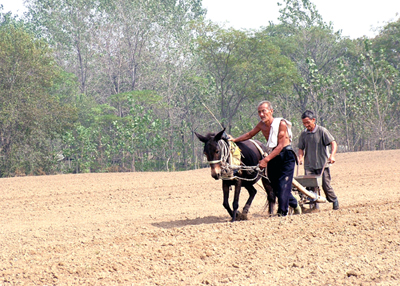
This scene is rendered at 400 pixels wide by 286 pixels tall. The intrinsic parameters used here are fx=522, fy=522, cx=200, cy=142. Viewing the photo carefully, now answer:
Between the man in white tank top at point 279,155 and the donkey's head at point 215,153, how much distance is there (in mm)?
593

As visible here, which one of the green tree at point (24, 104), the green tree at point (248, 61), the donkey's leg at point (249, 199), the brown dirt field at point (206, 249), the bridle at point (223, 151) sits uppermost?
the green tree at point (248, 61)

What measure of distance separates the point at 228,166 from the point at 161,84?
106 feet

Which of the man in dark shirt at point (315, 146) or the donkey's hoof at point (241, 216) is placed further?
the donkey's hoof at point (241, 216)

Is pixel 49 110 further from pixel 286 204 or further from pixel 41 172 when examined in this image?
pixel 286 204

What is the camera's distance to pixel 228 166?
8000 millimetres

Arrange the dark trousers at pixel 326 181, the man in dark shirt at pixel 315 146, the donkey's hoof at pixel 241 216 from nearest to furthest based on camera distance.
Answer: the man in dark shirt at pixel 315 146 → the donkey's hoof at pixel 241 216 → the dark trousers at pixel 326 181

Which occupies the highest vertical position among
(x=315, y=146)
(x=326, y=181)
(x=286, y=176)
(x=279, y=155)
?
(x=315, y=146)

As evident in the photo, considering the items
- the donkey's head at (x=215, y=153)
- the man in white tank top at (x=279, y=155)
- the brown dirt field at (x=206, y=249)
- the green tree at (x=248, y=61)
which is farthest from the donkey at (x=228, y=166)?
the green tree at (x=248, y=61)

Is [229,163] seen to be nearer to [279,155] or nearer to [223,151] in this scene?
[223,151]

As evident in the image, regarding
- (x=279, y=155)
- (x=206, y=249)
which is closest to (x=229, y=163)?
(x=279, y=155)

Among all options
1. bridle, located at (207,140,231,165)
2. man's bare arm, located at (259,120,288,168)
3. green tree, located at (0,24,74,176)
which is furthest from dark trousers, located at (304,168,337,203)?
green tree, located at (0,24,74,176)

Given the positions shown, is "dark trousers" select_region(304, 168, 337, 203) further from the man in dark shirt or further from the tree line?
the tree line

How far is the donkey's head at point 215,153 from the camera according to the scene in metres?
7.71

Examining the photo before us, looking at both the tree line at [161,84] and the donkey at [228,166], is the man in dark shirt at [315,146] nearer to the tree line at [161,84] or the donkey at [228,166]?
the donkey at [228,166]
